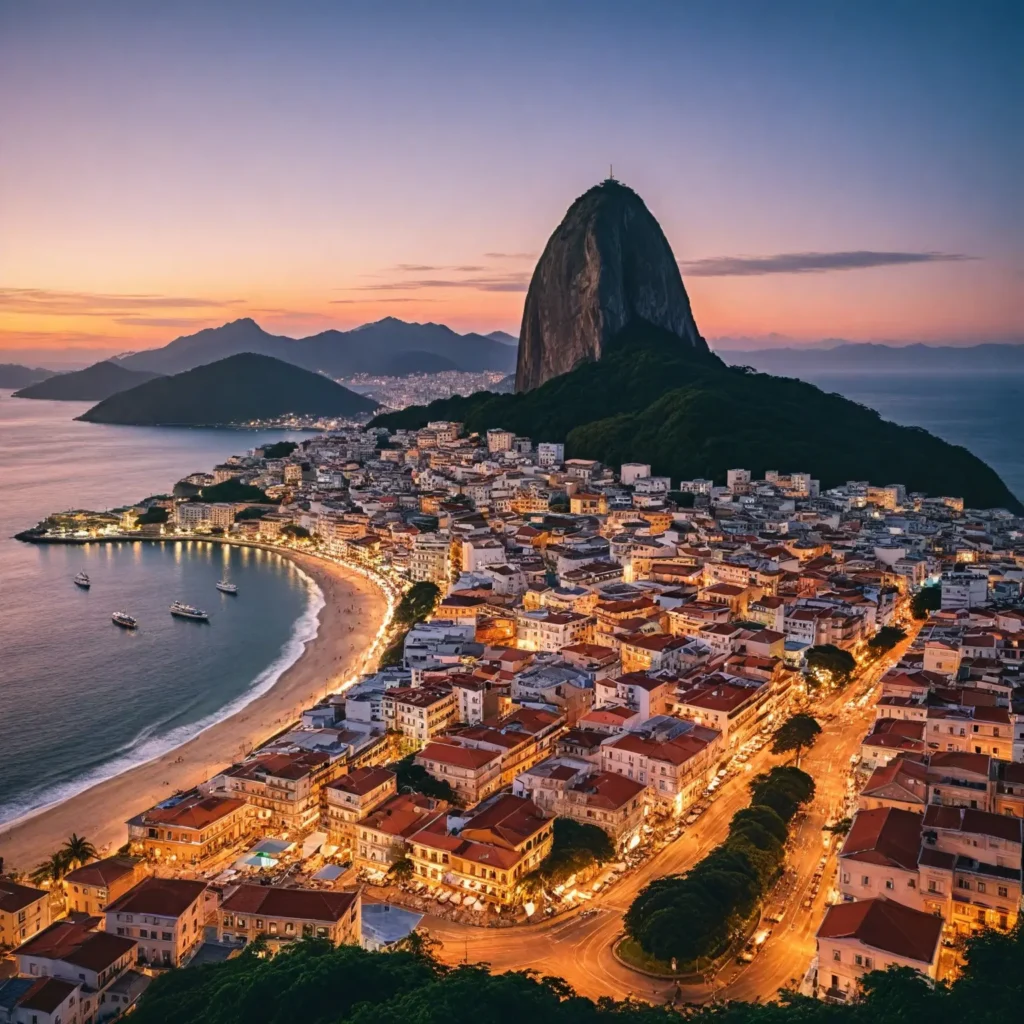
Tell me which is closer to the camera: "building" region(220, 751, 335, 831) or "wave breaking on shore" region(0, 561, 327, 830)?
"building" region(220, 751, 335, 831)

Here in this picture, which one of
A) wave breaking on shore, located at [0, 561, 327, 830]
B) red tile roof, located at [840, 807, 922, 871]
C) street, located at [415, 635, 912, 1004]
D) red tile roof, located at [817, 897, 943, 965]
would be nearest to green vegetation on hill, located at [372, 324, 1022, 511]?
wave breaking on shore, located at [0, 561, 327, 830]

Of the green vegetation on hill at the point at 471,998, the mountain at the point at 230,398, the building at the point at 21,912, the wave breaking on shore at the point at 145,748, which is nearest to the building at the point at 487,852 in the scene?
the green vegetation on hill at the point at 471,998

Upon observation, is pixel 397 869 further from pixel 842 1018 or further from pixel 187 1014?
pixel 842 1018

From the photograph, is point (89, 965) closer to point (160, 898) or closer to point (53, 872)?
point (160, 898)

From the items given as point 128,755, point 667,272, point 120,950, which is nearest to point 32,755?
point 128,755

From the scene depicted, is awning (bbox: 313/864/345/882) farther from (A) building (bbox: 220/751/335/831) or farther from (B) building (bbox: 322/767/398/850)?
(A) building (bbox: 220/751/335/831)

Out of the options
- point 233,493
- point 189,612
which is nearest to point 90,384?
point 233,493

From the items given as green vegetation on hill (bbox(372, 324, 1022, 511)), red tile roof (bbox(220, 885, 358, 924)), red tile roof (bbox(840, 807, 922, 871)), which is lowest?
red tile roof (bbox(220, 885, 358, 924))
